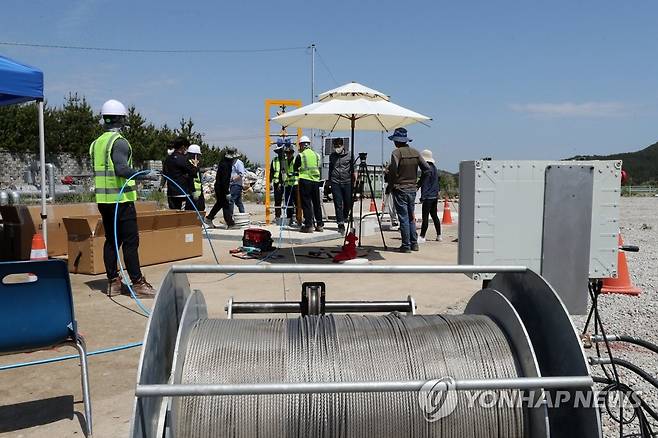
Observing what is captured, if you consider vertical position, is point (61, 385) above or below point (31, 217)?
below

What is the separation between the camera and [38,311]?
3412 millimetres

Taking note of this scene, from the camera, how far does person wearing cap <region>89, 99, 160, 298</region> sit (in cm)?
610

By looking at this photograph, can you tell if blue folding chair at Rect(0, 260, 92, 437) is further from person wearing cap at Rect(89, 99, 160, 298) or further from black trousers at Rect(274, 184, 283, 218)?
black trousers at Rect(274, 184, 283, 218)

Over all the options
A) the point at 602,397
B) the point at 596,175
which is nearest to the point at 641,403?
the point at 602,397

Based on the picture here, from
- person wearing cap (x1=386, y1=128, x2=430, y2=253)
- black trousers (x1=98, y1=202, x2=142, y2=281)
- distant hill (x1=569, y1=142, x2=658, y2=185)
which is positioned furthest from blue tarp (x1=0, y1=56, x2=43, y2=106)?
distant hill (x1=569, y1=142, x2=658, y2=185)

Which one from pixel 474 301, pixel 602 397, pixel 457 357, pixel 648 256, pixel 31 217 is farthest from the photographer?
pixel 648 256

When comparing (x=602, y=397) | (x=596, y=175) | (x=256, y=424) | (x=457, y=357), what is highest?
(x=596, y=175)

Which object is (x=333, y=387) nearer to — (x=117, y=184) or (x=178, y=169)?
(x=117, y=184)

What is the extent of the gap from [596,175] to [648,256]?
7.91 meters

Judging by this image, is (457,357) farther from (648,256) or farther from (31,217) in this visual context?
(648,256)

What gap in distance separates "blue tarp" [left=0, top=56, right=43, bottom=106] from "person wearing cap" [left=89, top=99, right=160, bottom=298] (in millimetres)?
1052

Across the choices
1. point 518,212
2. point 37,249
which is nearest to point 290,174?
point 37,249

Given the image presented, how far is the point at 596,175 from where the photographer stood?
13.3 ft

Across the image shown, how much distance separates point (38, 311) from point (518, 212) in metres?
3.01
